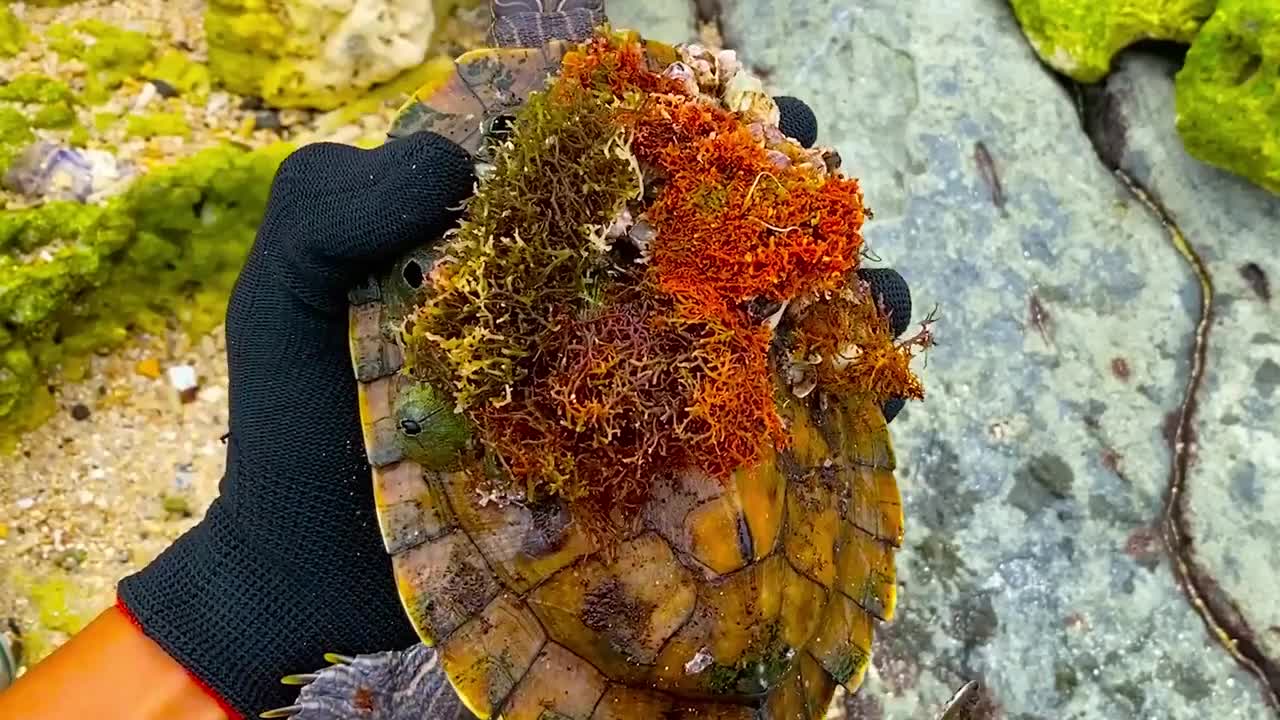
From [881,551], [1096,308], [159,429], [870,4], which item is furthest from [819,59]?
[159,429]

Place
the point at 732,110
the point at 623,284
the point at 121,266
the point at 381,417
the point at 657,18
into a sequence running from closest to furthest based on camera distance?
the point at 623,284
the point at 732,110
the point at 381,417
the point at 121,266
the point at 657,18

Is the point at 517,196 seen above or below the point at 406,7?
above

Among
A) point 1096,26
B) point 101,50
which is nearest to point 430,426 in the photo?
point 101,50

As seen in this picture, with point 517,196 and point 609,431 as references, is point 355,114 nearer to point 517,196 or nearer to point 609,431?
point 517,196

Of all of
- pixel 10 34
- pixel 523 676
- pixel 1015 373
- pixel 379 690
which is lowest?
pixel 1015 373

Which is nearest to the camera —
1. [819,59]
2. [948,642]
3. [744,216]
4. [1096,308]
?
[744,216]

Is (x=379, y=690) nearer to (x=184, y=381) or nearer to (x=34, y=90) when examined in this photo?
(x=184, y=381)

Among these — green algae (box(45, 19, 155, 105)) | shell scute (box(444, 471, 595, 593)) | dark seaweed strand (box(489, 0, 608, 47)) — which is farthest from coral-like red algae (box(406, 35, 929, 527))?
green algae (box(45, 19, 155, 105))

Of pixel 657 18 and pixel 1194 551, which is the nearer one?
pixel 1194 551
